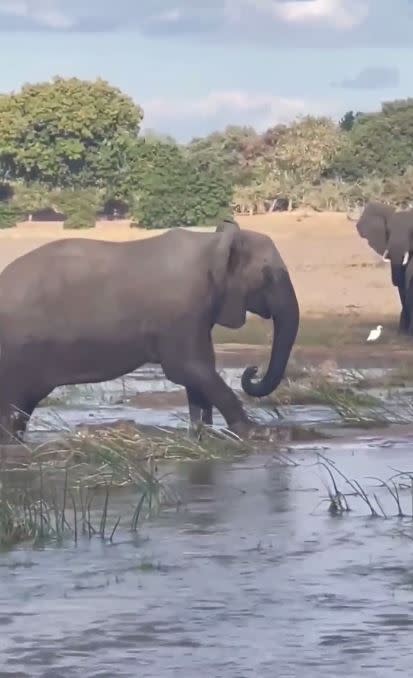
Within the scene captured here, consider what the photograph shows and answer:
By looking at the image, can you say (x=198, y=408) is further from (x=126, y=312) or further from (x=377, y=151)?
(x=377, y=151)

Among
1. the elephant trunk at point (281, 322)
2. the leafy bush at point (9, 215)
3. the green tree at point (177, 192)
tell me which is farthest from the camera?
the leafy bush at point (9, 215)

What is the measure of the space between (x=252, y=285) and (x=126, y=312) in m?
0.93

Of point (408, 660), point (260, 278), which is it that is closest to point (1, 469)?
point (260, 278)

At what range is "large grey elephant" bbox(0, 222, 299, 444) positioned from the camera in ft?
45.2

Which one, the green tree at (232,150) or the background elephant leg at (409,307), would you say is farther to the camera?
the green tree at (232,150)

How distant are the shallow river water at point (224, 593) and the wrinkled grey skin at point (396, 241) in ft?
41.2

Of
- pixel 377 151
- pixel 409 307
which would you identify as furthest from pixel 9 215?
pixel 409 307

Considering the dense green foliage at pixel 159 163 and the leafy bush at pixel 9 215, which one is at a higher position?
the dense green foliage at pixel 159 163

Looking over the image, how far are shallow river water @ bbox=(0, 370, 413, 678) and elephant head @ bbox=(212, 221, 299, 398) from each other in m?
2.79

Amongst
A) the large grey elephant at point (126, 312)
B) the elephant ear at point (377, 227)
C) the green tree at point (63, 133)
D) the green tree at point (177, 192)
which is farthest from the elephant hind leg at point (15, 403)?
the green tree at point (63, 133)

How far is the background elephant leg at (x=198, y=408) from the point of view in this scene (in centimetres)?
1395

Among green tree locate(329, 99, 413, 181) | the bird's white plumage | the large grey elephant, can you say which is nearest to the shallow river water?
the large grey elephant

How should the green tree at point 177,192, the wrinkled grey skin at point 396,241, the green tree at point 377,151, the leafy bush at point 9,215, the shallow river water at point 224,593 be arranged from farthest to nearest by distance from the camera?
the green tree at point 377,151 < the leafy bush at point 9,215 < the green tree at point 177,192 < the wrinkled grey skin at point 396,241 < the shallow river water at point 224,593

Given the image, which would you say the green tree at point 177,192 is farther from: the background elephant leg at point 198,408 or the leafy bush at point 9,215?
the background elephant leg at point 198,408
